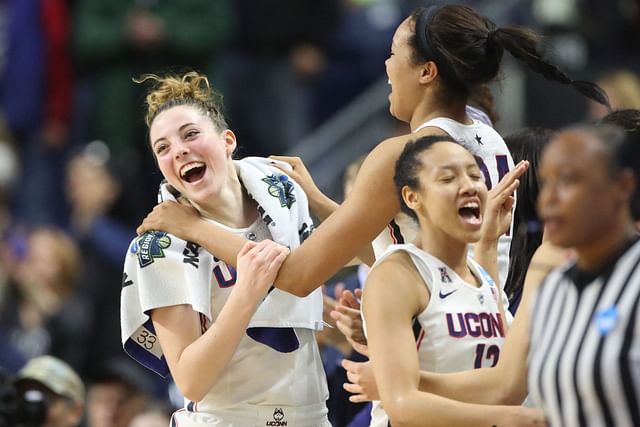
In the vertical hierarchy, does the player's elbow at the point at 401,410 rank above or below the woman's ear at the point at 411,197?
below

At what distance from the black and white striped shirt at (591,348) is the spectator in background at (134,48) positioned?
632 centimetres

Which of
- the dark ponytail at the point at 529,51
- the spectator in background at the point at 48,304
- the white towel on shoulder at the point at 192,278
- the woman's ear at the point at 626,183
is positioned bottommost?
the woman's ear at the point at 626,183

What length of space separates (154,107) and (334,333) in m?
1.46

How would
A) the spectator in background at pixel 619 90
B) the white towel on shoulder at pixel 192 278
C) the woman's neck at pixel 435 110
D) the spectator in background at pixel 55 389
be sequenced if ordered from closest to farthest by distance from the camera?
1. the white towel on shoulder at pixel 192 278
2. the woman's neck at pixel 435 110
3. the spectator in background at pixel 55 389
4. the spectator in background at pixel 619 90

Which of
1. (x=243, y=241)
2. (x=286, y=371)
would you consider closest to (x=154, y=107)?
(x=243, y=241)

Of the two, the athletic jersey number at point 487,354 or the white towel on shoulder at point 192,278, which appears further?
the white towel on shoulder at point 192,278

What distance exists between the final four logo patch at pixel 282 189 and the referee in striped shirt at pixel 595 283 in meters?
1.46

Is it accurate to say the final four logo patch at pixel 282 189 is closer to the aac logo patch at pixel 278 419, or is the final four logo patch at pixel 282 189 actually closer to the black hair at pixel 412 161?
the black hair at pixel 412 161

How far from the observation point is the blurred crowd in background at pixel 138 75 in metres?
9.00

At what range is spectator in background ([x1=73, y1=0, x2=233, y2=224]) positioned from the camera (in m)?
9.36

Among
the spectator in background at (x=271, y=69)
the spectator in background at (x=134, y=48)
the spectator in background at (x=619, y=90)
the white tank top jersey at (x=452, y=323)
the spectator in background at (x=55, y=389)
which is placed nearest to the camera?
the white tank top jersey at (x=452, y=323)

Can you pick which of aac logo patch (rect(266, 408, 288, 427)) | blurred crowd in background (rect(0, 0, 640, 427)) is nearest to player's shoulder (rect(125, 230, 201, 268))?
aac logo patch (rect(266, 408, 288, 427))

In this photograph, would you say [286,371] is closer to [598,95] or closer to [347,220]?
[347,220]

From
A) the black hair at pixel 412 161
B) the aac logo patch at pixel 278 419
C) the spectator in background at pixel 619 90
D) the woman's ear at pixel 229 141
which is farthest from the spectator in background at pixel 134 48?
the black hair at pixel 412 161
